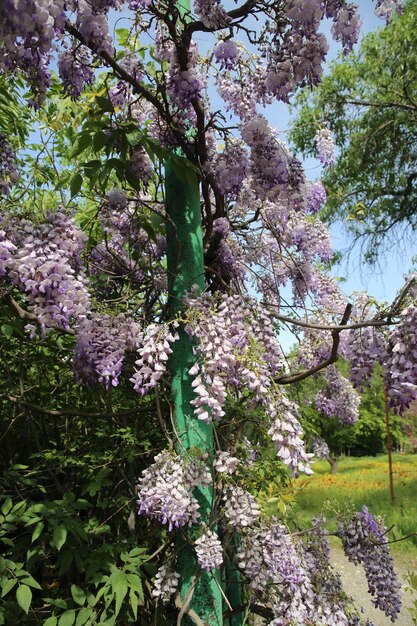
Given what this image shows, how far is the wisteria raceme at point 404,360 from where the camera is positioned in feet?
5.04

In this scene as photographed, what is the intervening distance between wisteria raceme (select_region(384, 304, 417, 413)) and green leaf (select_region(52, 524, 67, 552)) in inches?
45.3

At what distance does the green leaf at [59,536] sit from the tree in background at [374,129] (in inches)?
418

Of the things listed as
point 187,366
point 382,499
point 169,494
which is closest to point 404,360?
point 187,366

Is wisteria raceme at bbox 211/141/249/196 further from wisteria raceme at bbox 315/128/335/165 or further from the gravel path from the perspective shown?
the gravel path

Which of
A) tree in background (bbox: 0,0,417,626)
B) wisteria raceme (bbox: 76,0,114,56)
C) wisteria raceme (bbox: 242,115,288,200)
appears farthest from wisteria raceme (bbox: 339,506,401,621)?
wisteria raceme (bbox: 76,0,114,56)

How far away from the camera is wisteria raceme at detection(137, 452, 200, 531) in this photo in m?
1.67

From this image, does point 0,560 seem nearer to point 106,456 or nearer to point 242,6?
point 106,456

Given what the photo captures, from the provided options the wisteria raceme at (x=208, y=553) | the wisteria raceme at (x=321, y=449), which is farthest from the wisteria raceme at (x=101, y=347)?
the wisteria raceme at (x=321, y=449)

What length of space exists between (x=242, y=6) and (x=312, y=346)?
165cm

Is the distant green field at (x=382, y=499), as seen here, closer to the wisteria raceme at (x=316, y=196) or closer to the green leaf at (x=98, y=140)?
the wisteria raceme at (x=316, y=196)

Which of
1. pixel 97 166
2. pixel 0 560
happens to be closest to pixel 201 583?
pixel 0 560

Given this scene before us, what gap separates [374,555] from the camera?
2.31 metres

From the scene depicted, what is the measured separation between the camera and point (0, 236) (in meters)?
1.44

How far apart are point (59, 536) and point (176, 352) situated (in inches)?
28.9
